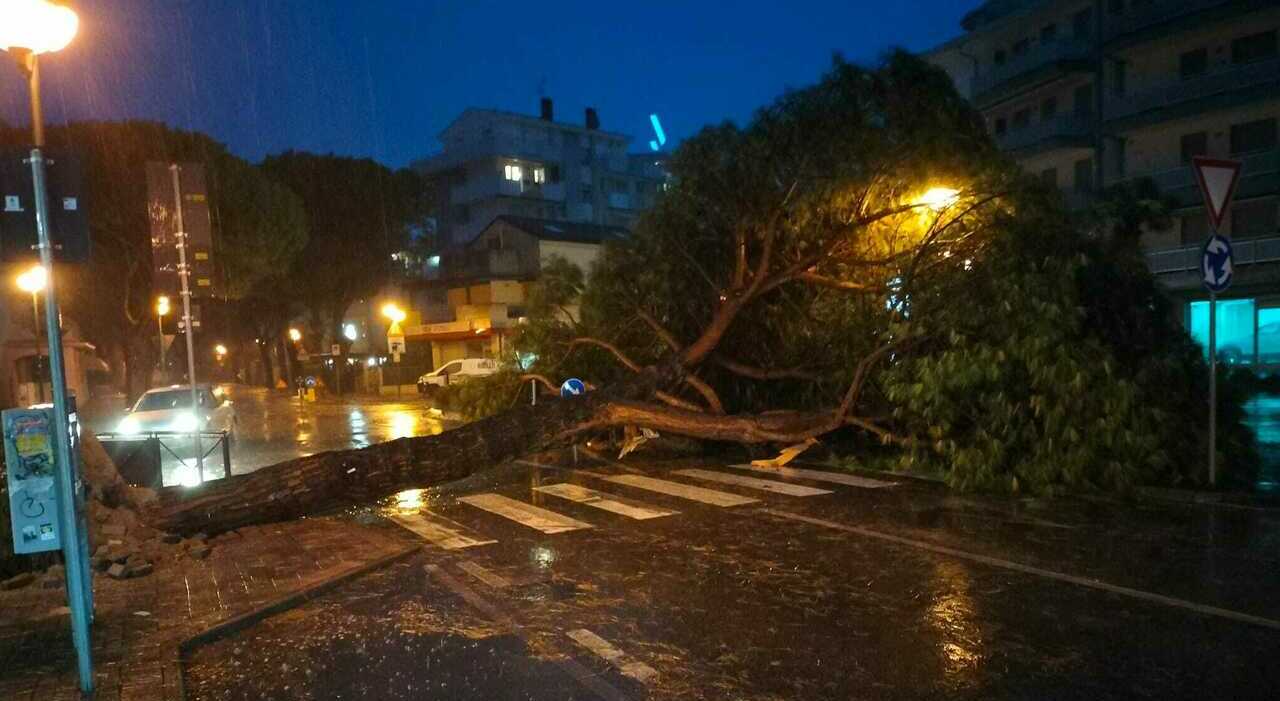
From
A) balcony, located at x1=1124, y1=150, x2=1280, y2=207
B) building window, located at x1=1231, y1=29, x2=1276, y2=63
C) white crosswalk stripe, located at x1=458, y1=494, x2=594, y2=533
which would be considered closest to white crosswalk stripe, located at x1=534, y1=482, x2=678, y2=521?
white crosswalk stripe, located at x1=458, y1=494, x2=594, y2=533

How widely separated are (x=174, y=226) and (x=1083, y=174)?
3069 cm

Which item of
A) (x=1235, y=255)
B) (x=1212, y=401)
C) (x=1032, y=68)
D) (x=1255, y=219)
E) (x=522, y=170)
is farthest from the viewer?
(x=522, y=170)

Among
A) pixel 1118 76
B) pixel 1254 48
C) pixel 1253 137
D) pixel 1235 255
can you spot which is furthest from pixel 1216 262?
pixel 1118 76

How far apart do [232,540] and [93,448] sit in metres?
1.98

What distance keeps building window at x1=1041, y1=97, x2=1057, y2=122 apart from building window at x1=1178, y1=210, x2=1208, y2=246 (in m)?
6.65

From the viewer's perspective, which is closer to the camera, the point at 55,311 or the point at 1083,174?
the point at 55,311

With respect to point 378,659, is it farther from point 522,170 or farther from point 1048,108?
point 522,170

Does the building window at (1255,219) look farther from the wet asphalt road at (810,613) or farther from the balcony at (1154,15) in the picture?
the wet asphalt road at (810,613)

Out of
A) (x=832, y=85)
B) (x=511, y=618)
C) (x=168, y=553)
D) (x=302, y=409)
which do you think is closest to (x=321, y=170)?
(x=302, y=409)

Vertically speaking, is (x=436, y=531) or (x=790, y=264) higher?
(x=790, y=264)

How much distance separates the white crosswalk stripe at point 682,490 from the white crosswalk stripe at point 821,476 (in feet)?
5.14

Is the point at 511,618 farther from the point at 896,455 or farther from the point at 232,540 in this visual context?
the point at 896,455

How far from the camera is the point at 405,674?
5434mm

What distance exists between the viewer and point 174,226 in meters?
14.4
